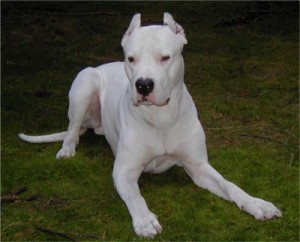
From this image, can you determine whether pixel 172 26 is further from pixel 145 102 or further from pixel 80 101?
pixel 80 101

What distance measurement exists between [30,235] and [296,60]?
6011 millimetres

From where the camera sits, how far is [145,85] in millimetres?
4312

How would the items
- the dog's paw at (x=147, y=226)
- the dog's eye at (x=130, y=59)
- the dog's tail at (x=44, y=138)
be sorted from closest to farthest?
the dog's paw at (x=147, y=226), the dog's eye at (x=130, y=59), the dog's tail at (x=44, y=138)

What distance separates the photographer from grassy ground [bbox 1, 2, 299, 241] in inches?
175

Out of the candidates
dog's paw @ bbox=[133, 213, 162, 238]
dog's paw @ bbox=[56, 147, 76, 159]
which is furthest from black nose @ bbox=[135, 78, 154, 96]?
dog's paw @ bbox=[56, 147, 76, 159]

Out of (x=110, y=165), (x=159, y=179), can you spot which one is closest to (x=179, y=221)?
(x=159, y=179)

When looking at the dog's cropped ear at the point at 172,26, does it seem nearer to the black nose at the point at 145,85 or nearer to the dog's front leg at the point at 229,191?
the black nose at the point at 145,85

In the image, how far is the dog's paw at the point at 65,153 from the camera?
19.1 ft

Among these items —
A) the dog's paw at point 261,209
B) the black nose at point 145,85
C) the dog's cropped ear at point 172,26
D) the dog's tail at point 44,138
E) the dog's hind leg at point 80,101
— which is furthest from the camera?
the dog's tail at point 44,138

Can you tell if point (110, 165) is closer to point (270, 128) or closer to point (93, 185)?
point (93, 185)

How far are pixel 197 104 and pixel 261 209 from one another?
121 inches

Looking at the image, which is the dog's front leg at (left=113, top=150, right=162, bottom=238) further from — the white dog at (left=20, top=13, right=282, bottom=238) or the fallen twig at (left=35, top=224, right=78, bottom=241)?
the fallen twig at (left=35, top=224, right=78, bottom=241)

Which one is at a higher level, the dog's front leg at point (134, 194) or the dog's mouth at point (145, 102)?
the dog's mouth at point (145, 102)

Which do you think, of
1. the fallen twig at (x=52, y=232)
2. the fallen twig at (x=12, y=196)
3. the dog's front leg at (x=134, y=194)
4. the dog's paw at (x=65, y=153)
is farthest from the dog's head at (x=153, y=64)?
the dog's paw at (x=65, y=153)
